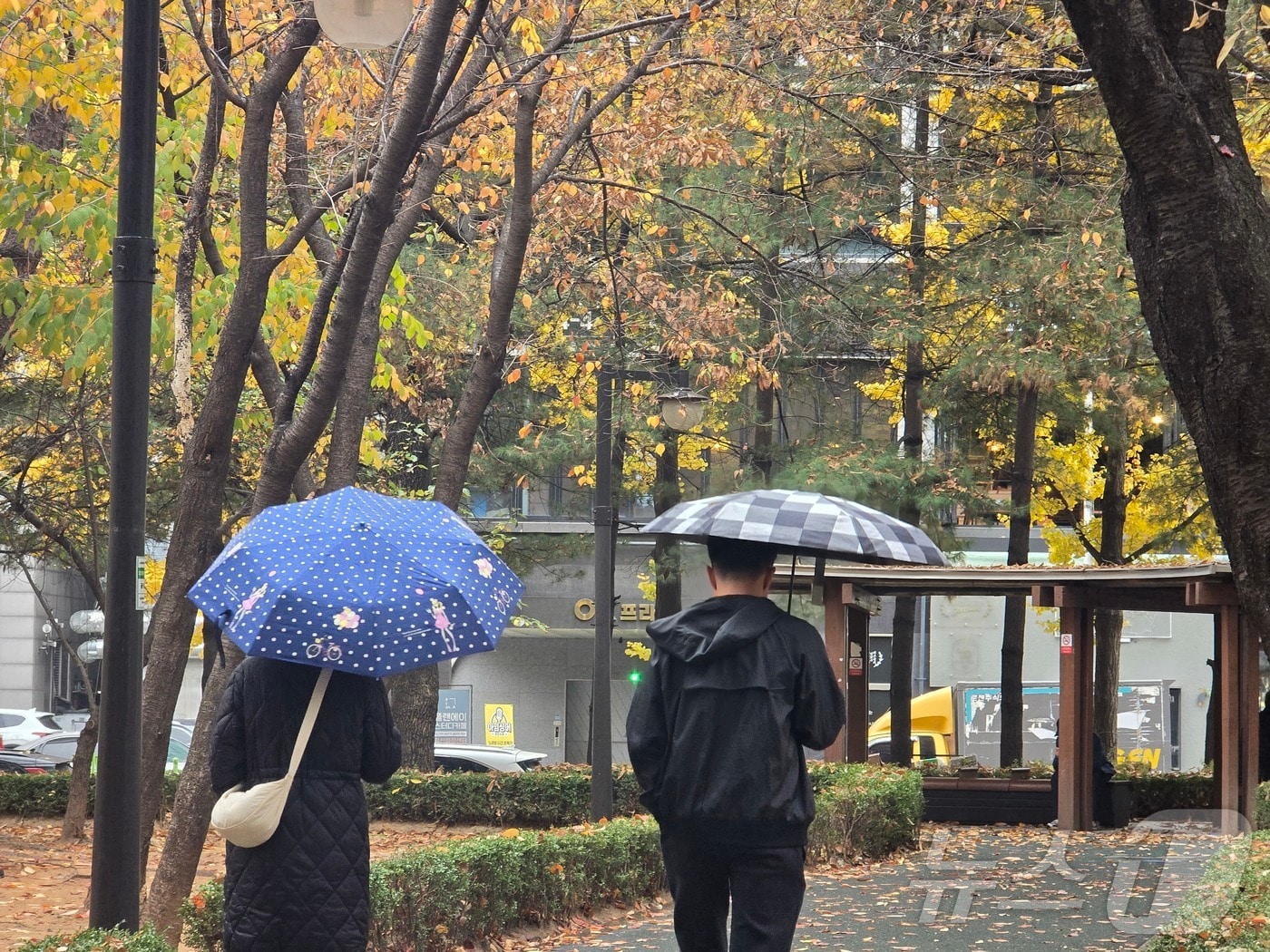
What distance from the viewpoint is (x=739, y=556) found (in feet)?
15.1

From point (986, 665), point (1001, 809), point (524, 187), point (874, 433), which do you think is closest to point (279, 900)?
point (524, 187)

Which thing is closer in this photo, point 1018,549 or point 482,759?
point 1018,549

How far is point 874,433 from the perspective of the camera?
1011 inches

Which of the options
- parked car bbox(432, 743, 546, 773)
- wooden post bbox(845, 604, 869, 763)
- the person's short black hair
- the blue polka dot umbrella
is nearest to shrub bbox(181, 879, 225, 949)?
the blue polka dot umbrella

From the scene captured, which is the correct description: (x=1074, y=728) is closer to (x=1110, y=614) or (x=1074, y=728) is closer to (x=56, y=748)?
(x=1110, y=614)

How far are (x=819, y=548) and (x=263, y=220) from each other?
538 centimetres

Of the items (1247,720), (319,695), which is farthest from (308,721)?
(1247,720)

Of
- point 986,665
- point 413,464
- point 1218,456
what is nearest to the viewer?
point 1218,456

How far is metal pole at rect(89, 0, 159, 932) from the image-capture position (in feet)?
17.9

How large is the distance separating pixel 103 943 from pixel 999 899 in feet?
24.3

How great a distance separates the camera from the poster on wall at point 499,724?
1430 inches

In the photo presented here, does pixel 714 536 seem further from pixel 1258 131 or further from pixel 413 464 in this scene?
pixel 413 464

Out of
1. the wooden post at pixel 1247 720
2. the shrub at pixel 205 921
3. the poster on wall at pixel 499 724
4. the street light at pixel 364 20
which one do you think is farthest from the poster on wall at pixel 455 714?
the street light at pixel 364 20

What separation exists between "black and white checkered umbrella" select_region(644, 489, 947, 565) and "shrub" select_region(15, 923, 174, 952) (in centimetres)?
234
